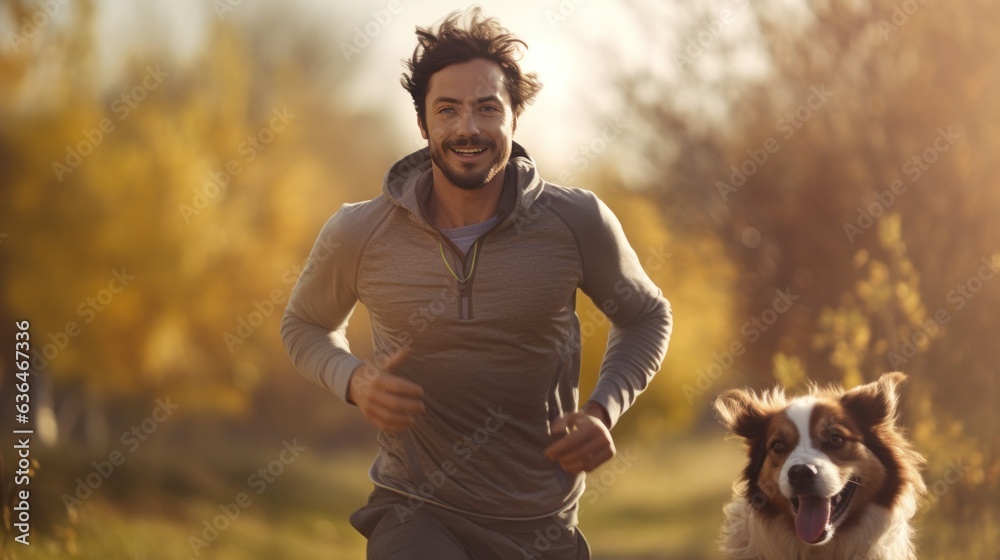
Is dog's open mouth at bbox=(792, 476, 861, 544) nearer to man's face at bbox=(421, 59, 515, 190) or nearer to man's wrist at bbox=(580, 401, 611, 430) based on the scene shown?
man's wrist at bbox=(580, 401, 611, 430)

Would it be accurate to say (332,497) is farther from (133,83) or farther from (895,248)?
(895,248)

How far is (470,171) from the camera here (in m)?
3.78

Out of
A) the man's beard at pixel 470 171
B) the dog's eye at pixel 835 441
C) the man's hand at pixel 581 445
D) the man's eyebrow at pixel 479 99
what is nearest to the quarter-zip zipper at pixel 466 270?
the man's beard at pixel 470 171

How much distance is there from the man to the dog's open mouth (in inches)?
33.2

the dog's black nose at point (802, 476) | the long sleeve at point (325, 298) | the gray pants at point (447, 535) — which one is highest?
the long sleeve at point (325, 298)

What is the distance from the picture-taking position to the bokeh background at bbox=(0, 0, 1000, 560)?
8531 millimetres

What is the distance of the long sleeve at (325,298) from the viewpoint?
3896mm

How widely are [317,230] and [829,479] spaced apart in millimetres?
12348

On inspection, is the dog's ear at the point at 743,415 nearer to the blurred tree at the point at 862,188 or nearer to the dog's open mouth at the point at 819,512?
the dog's open mouth at the point at 819,512

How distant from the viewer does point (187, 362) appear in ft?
48.4

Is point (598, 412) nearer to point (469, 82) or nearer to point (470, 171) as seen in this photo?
point (470, 171)

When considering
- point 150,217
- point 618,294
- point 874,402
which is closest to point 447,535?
point 618,294

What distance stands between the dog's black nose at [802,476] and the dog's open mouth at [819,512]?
111 millimetres

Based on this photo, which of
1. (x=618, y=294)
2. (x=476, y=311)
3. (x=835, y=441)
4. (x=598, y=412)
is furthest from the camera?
(x=835, y=441)
